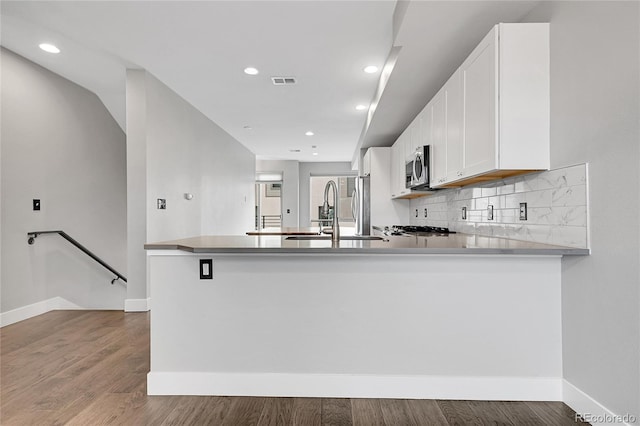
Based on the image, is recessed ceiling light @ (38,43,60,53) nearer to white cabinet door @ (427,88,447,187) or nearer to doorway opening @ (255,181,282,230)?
white cabinet door @ (427,88,447,187)

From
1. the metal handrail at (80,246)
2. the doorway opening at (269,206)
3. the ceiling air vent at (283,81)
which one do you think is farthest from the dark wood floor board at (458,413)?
the doorway opening at (269,206)

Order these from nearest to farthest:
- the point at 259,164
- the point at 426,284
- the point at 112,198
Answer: the point at 426,284 → the point at 112,198 → the point at 259,164

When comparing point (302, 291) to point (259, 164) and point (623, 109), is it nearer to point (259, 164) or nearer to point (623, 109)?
point (623, 109)

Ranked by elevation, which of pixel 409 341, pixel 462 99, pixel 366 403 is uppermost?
pixel 462 99

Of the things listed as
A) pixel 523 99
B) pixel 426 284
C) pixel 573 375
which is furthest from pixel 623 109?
pixel 573 375

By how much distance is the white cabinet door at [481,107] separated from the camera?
1961mm

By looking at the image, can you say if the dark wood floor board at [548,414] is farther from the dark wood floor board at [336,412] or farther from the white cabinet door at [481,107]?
the white cabinet door at [481,107]

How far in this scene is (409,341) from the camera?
2.01 meters

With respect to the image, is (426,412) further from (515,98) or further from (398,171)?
(398,171)

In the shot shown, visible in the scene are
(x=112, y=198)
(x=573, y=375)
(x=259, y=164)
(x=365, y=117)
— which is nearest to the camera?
(x=573, y=375)

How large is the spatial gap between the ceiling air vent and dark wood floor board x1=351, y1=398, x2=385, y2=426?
3212mm

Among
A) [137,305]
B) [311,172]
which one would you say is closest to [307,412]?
[137,305]

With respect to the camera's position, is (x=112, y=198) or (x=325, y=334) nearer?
(x=325, y=334)

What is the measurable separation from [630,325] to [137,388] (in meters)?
2.50
